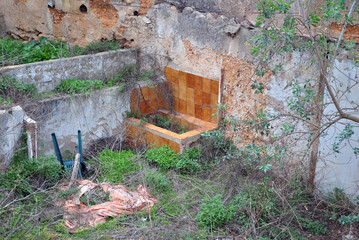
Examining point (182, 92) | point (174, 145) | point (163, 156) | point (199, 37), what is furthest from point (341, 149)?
point (182, 92)

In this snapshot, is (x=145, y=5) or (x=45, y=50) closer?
(x=145, y=5)

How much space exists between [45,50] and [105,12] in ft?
5.42

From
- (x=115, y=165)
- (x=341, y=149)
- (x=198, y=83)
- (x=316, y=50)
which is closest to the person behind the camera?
(x=316, y=50)

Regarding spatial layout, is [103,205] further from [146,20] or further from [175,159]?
[146,20]

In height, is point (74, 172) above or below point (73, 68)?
below

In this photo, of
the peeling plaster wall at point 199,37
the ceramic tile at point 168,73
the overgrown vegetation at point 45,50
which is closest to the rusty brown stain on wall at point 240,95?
the peeling plaster wall at point 199,37

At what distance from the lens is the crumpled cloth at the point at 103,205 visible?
6051 millimetres

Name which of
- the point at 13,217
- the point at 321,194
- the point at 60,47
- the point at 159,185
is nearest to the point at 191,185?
the point at 159,185

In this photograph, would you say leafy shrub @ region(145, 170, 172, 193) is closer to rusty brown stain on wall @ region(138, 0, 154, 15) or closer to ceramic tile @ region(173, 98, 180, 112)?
ceramic tile @ region(173, 98, 180, 112)

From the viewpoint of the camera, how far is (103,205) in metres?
6.34

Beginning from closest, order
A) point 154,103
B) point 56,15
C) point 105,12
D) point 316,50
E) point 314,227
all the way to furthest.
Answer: point 316,50, point 314,227, point 154,103, point 105,12, point 56,15

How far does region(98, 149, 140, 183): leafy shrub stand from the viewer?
7328 mm

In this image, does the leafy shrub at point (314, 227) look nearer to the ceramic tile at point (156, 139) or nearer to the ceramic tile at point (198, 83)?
the ceramic tile at point (156, 139)

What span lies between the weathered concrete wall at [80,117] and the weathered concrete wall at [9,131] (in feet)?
2.59
